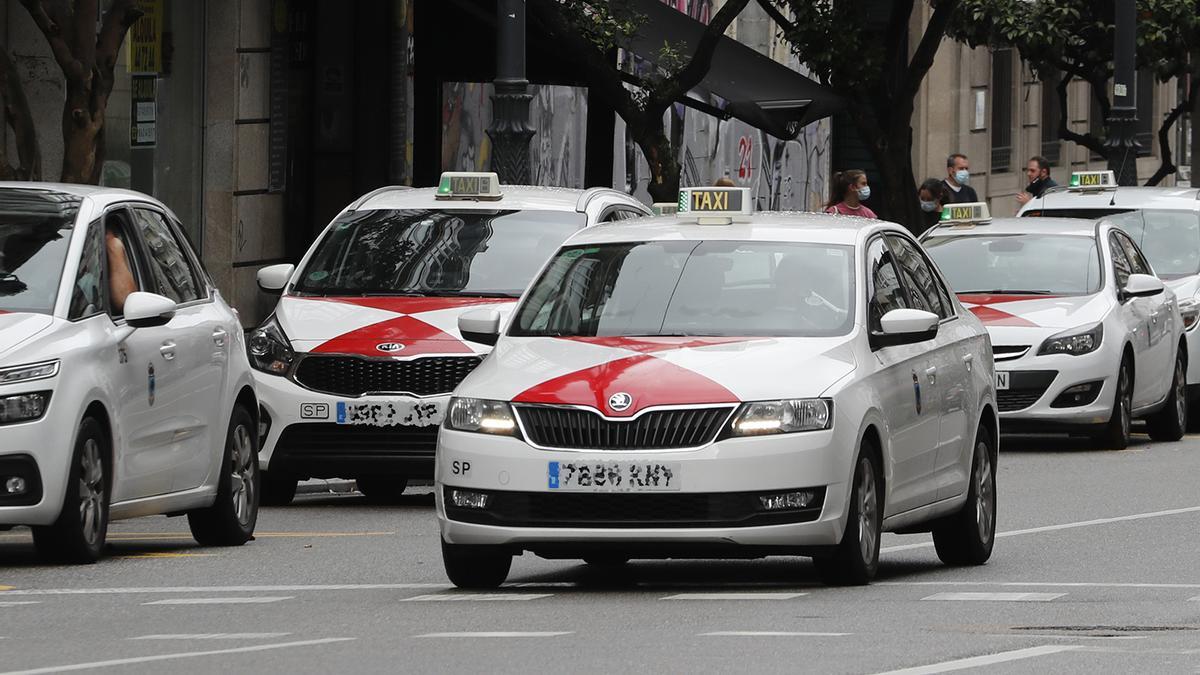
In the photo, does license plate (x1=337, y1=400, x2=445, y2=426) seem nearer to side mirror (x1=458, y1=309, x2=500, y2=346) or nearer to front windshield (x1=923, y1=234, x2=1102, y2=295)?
side mirror (x1=458, y1=309, x2=500, y2=346)

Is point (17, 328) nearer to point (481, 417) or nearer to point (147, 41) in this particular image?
point (481, 417)

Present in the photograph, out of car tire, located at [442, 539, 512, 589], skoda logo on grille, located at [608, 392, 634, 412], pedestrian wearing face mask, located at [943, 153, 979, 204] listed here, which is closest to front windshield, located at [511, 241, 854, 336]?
skoda logo on grille, located at [608, 392, 634, 412]

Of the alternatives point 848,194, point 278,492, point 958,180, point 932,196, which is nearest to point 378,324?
point 278,492

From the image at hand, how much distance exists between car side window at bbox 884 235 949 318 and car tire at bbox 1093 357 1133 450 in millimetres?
7047

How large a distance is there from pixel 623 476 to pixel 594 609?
500mm

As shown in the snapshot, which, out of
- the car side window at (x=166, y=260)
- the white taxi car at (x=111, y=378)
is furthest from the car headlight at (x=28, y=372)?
the car side window at (x=166, y=260)

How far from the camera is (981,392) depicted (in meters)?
12.2

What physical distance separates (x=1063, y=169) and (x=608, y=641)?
41206mm

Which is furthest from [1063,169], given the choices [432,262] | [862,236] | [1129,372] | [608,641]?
[608,641]

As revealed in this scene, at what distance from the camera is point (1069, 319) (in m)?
19.0

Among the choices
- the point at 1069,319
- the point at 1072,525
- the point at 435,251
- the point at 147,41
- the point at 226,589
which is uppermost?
the point at 147,41

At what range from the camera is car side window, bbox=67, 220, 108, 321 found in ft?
37.9

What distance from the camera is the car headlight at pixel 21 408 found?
35.7 ft

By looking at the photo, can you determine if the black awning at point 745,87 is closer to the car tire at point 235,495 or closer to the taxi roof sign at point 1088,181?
the taxi roof sign at point 1088,181
